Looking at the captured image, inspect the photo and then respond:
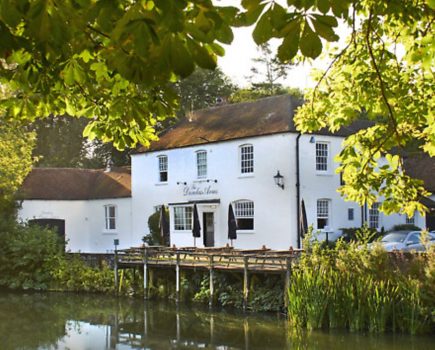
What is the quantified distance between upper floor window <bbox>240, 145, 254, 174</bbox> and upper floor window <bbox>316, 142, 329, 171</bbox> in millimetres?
2723

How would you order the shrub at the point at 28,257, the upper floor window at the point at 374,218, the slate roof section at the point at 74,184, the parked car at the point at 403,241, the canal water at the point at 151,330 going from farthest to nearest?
the slate roof section at the point at 74,184
the upper floor window at the point at 374,218
the shrub at the point at 28,257
the parked car at the point at 403,241
the canal water at the point at 151,330

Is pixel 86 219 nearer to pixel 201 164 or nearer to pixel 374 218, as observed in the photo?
pixel 201 164

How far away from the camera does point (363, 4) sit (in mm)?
7125

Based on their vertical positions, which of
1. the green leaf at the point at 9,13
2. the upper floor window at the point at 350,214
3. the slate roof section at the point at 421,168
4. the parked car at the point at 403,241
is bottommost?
the parked car at the point at 403,241

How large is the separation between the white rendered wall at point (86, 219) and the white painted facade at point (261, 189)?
3186 mm

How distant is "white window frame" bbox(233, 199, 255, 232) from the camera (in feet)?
85.7

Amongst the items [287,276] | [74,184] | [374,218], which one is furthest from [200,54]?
[74,184]

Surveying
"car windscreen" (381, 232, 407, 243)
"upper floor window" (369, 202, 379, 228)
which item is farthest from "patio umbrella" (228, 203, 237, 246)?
"upper floor window" (369, 202, 379, 228)

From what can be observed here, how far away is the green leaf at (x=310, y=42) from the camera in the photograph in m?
3.12

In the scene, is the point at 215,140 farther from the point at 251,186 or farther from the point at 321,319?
the point at 321,319

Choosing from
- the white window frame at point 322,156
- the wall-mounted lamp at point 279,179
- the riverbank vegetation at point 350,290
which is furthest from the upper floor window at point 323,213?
the riverbank vegetation at point 350,290

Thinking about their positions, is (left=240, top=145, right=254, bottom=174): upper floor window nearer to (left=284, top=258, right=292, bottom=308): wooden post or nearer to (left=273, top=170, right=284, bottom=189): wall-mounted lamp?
(left=273, top=170, right=284, bottom=189): wall-mounted lamp

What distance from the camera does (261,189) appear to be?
2584cm

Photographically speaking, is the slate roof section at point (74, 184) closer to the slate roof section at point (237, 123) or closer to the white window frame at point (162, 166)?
the white window frame at point (162, 166)
